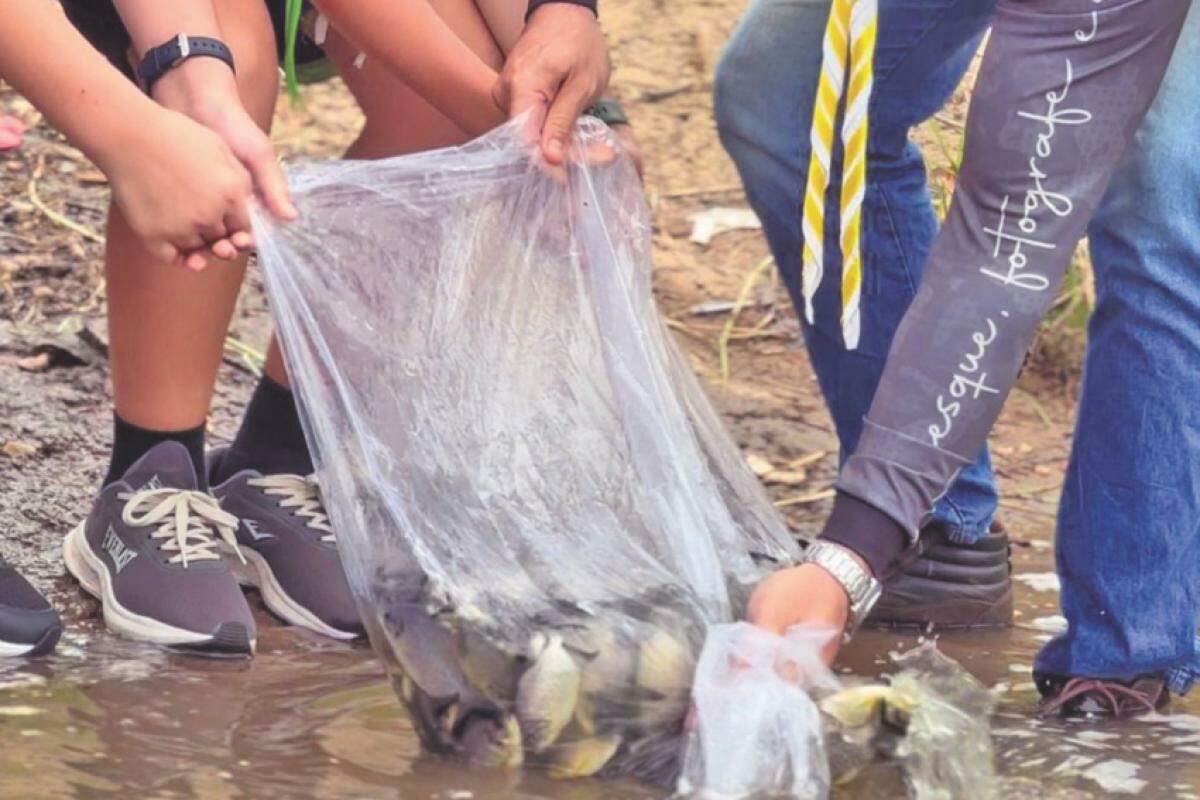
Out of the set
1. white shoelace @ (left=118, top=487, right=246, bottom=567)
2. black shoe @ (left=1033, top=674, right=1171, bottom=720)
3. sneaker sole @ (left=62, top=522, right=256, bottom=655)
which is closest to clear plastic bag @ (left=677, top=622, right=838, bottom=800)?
black shoe @ (left=1033, top=674, right=1171, bottom=720)

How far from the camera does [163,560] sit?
6.84ft

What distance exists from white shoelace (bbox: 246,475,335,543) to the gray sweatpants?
76 cm

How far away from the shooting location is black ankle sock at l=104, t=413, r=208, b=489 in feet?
7.32

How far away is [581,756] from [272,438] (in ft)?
2.76

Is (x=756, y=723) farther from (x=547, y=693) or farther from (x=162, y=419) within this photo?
→ (x=162, y=419)

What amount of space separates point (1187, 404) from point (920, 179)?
0.57 m

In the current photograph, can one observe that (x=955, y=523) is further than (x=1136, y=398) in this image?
Yes

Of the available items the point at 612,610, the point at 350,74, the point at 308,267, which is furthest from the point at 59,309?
the point at 612,610

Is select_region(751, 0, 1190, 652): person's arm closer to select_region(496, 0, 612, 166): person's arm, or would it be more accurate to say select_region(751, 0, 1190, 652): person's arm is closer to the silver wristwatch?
the silver wristwatch

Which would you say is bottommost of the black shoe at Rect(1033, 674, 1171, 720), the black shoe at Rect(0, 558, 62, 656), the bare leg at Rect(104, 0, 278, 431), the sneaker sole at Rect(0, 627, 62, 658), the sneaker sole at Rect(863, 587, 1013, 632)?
the sneaker sole at Rect(863, 587, 1013, 632)

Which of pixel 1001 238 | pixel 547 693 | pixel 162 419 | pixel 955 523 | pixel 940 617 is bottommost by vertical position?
pixel 940 617

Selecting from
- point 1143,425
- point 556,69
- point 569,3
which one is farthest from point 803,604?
point 569,3

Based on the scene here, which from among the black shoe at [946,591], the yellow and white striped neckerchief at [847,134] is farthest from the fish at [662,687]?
the black shoe at [946,591]

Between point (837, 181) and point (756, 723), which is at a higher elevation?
point (837, 181)
